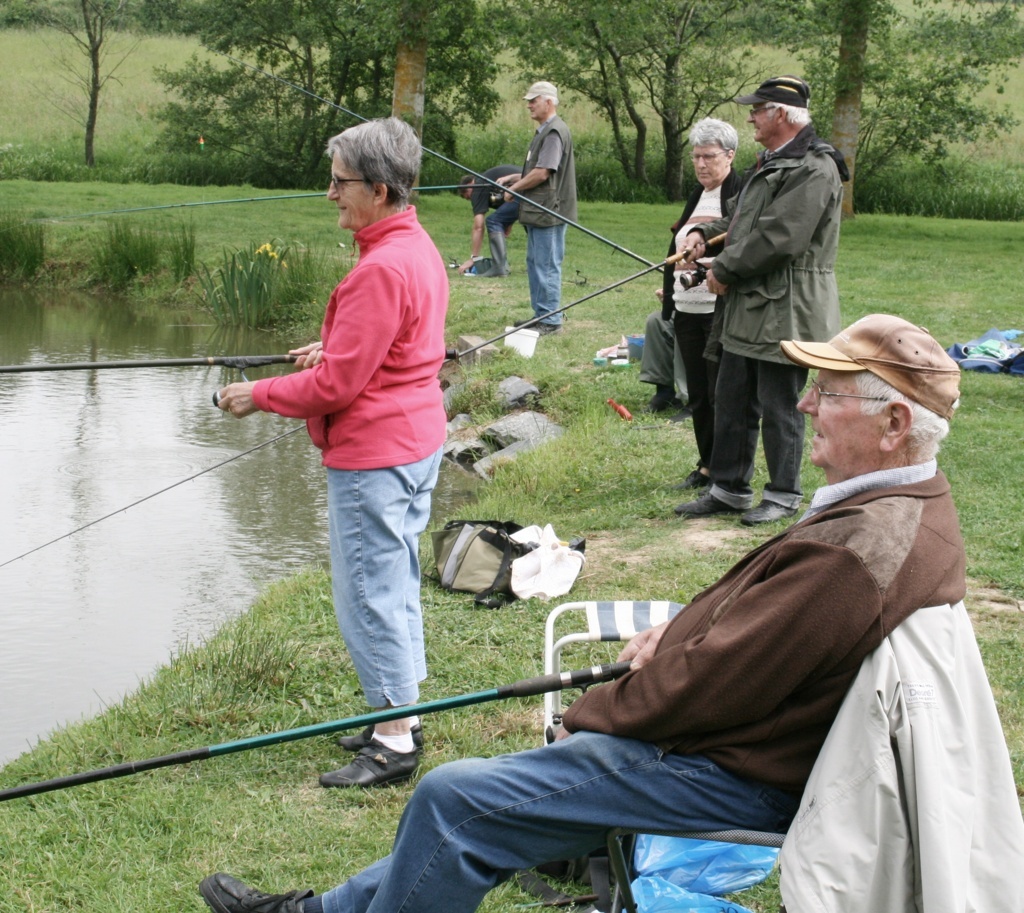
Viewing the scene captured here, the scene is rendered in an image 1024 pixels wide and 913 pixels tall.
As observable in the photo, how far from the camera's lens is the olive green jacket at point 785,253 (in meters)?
4.74

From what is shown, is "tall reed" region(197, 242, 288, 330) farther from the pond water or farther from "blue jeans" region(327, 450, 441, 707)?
"blue jeans" region(327, 450, 441, 707)

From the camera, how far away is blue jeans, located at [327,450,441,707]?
3051 millimetres

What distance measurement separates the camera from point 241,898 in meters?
2.51

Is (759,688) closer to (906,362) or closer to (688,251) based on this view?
(906,362)

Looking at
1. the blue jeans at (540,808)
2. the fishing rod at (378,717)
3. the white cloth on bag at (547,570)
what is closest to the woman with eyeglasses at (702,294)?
the white cloth on bag at (547,570)

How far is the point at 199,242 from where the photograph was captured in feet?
44.0

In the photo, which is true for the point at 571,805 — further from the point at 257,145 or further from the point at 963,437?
the point at 257,145

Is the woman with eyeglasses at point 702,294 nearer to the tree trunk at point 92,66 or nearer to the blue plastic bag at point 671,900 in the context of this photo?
the blue plastic bag at point 671,900

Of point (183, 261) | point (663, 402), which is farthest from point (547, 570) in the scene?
point (183, 261)

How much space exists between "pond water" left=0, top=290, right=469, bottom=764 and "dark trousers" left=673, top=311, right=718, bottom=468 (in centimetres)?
149

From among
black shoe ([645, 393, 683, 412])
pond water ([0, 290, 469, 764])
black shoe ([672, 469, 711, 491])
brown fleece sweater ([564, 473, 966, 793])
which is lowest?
pond water ([0, 290, 469, 764])

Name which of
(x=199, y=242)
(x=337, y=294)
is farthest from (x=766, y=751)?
(x=199, y=242)

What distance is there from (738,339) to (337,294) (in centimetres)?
238

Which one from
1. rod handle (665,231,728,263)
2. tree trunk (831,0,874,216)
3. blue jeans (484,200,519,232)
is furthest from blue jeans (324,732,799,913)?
tree trunk (831,0,874,216)
